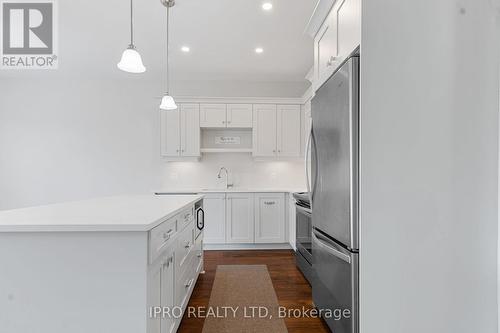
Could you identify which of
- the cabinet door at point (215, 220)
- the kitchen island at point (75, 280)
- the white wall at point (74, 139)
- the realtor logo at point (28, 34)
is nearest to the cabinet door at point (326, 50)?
the kitchen island at point (75, 280)

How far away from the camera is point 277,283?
109 inches

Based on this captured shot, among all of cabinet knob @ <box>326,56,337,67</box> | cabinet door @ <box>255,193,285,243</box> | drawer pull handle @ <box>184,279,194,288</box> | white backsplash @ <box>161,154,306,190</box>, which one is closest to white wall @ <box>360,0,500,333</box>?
cabinet knob @ <box>326,56,337,67</box>

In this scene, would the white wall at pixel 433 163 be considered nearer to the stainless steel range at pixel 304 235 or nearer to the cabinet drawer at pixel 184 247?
the cabinet drawer at pixel 184 247

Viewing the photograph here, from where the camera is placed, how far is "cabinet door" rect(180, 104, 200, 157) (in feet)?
14.0

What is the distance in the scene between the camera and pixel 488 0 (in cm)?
121

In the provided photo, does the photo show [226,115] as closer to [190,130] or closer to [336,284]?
[190,130]

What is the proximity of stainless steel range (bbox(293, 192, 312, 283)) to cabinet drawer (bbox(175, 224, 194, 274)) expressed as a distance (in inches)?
47.9

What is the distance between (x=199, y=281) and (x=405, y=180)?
231cm

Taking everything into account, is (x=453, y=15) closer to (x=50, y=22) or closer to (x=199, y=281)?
(x=199, y=281)

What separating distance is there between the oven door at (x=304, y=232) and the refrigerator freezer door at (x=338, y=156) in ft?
2.71

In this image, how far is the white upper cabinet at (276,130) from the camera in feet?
14.3

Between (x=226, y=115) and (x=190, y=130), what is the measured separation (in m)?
0.64

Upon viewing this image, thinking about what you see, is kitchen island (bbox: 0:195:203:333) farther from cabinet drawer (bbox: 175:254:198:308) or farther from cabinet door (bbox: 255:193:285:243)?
cabinet door (bbox: 255:193:285:243)

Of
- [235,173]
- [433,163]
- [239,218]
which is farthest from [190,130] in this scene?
[433,163]
